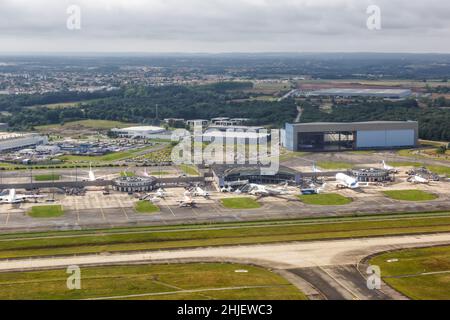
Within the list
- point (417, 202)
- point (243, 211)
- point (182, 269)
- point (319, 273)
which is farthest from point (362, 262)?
point (417, 202)

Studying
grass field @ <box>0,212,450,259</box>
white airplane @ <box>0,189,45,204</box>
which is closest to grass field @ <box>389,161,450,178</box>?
grass field @ <box>0,212,450,259</box>

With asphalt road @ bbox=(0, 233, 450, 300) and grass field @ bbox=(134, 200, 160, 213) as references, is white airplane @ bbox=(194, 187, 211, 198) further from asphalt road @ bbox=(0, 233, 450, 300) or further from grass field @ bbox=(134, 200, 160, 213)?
asphalt road @ bbox=(0, 233, 450, 300)

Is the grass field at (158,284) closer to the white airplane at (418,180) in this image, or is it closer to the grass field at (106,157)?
the white airplane at (418,180)

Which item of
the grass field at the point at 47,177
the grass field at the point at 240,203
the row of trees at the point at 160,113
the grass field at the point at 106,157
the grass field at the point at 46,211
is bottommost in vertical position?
the grass field at the point at 240,203

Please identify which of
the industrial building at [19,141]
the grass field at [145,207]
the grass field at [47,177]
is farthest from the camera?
the industrial building at [19,141]

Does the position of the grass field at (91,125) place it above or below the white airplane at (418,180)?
above


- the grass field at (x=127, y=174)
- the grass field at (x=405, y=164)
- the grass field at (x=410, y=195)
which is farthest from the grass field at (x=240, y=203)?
Result: the grass field at (x=405, y=164)

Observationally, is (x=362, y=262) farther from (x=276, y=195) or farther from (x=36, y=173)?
(x=36, y=173)
